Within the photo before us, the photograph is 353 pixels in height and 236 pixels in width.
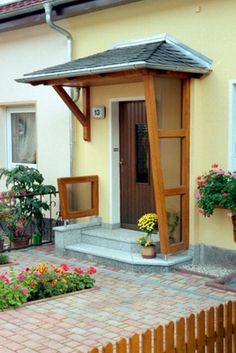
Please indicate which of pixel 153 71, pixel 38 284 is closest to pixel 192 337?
pixel 38 284

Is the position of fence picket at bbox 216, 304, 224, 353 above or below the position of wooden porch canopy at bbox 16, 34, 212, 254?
below

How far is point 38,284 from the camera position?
672 cm

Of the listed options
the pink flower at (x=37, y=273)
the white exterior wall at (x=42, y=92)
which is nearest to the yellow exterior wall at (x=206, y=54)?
the white exterior wall at (x=42, y=92)

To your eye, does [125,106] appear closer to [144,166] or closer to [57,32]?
[144,166]

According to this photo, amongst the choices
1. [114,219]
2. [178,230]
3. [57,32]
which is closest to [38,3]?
[57,32]

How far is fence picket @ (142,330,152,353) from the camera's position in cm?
373

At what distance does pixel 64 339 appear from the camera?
5.44m

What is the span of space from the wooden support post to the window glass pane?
4720mm

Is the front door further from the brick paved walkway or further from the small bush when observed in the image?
the small bush

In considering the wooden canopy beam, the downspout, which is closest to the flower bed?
the wooden canopy beam

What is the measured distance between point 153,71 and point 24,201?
373cm

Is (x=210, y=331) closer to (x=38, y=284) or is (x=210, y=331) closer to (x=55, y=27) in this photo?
(x=38, y=284)

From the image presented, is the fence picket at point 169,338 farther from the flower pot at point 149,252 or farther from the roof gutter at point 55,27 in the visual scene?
the roof gutter at point 55,27

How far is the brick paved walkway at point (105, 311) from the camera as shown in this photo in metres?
5.42
